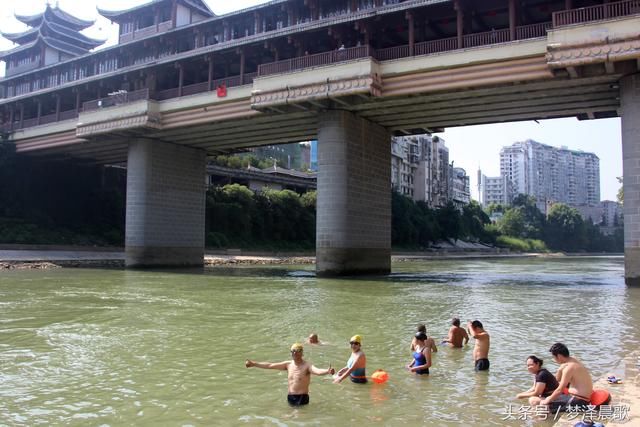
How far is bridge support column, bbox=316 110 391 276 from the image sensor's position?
30.8 m

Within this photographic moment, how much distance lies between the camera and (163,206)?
40.8 meters

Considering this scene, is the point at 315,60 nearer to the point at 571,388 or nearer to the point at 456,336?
the point at 456,336

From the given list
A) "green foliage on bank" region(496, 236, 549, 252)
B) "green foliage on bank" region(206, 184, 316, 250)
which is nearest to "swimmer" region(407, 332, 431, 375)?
"green foliage on bank" region(206, 184, 316, 250)

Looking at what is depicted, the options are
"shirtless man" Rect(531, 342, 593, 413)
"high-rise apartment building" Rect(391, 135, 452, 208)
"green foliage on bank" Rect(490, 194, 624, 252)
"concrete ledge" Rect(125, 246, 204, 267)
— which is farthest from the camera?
"green foliage on bank" Rect(490, 194, 624, 252)

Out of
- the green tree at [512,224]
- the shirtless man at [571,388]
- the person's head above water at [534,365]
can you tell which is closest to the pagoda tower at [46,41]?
the person's head above water at [534,365]

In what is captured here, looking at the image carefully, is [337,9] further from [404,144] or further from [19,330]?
[404,144]

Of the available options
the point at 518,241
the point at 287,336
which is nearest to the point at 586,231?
the point at 518,241

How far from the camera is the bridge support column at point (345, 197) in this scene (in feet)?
101

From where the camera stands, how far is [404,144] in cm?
12450

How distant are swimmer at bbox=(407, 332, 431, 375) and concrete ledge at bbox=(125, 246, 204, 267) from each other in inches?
1302

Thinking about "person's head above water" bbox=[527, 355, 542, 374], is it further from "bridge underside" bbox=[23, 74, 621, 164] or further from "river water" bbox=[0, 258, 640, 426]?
"bridge underside" bbox=[23, 74, 621, 164]

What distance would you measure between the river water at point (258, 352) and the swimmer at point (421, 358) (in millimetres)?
162

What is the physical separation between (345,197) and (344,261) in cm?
353

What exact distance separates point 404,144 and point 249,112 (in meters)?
94.6
